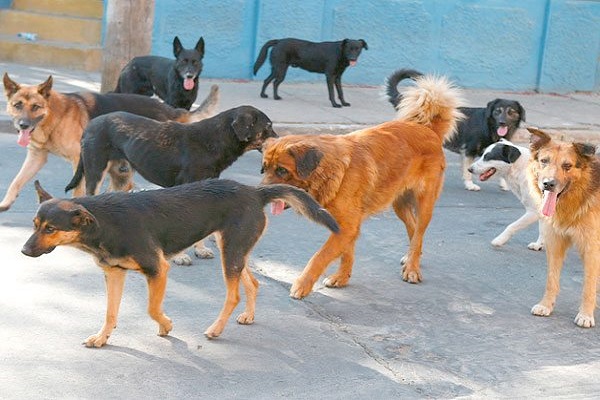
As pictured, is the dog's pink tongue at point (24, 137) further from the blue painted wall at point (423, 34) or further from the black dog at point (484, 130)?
the blue painted wall at point (423, 34)

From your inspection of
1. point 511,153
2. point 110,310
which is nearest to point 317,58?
point 511,153

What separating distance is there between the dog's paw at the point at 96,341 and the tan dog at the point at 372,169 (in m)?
1.54

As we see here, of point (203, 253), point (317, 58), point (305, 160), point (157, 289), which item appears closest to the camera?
point (157, 289)

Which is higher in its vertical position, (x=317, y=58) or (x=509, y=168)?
(x=317, y=58)

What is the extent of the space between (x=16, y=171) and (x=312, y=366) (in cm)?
532

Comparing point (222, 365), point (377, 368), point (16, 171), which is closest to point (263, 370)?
point (222, 365)

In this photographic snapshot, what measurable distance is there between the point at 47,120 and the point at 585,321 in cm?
494

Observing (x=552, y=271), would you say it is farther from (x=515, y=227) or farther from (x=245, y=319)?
(x=245, y=319)

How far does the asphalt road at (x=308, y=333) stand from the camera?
18.5ft

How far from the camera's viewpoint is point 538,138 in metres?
6.98

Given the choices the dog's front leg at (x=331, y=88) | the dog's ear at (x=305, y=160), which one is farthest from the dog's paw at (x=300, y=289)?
the dog's front leg at (x=331, y=88)

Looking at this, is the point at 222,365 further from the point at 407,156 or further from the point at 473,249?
the point at 473,249

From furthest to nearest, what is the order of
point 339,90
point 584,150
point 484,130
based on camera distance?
point 339,90
point 484,130
point 584,150

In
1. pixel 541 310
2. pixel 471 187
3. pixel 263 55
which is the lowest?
pixel 541 310
